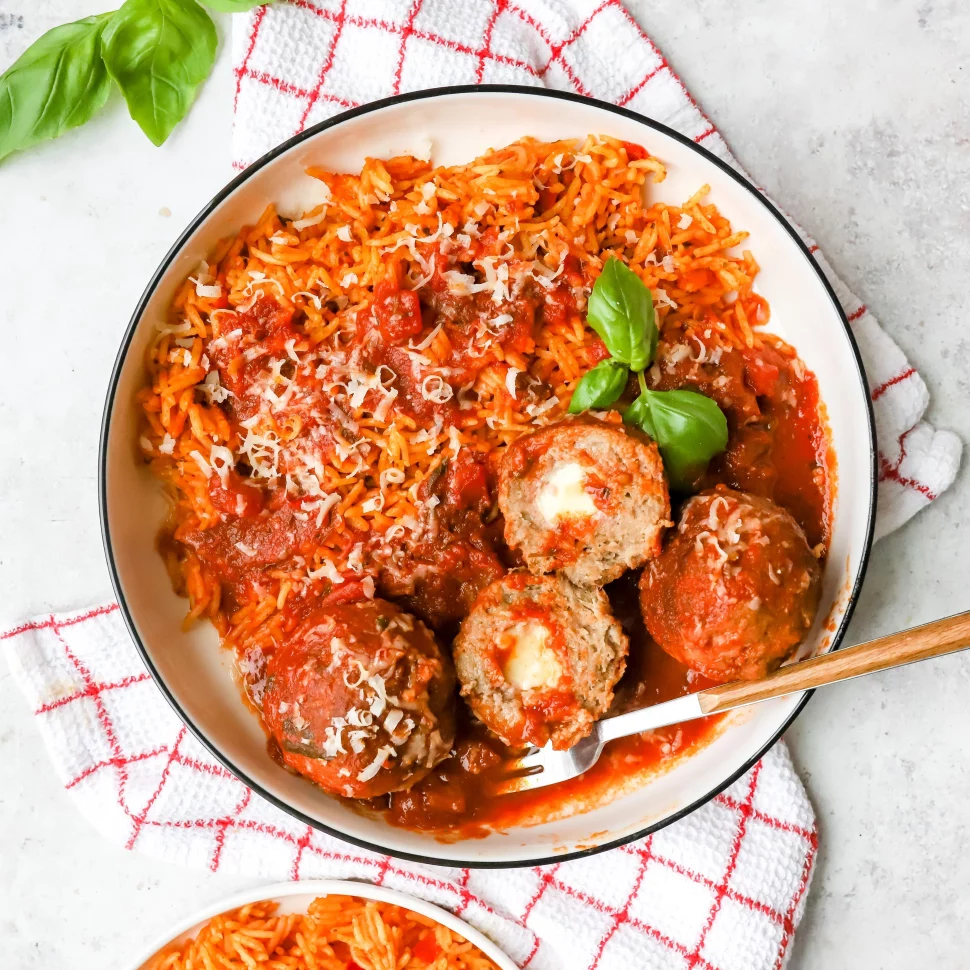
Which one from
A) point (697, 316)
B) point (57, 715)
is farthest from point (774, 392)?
point (57, 715)

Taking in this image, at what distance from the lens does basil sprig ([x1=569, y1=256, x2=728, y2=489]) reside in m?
3.50

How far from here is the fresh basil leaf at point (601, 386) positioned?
356 centimetres

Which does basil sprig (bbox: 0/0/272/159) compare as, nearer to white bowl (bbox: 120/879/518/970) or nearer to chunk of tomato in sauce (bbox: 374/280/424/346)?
chunk of tomato in sauce (bbox: 374/280/424/346)

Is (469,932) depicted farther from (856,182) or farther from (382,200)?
(856,182)

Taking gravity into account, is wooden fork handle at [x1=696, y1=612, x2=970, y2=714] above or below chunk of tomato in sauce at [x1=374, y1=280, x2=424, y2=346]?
below

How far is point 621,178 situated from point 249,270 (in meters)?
1.61

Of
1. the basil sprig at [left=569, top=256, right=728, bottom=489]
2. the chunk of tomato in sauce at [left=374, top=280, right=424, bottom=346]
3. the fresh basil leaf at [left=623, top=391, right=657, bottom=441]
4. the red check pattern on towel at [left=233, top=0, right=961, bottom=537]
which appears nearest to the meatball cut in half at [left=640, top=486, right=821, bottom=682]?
the basil sprig at [left=569, top=256, right=728, bottom=489]

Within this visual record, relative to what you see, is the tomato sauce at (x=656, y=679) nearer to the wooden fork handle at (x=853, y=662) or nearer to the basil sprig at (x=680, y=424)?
the basil sprig at (x=680, y=424)

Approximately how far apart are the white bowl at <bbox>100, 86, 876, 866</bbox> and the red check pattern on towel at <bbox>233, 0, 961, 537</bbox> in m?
0.33

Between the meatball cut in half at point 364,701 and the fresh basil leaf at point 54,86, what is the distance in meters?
2.54

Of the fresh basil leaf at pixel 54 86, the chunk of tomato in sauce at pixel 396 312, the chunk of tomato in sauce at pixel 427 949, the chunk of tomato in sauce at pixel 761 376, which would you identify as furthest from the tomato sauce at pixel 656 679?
the fresh basil leaf at pixel 54 86

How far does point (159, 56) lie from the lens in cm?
406

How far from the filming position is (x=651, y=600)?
3.56 metres

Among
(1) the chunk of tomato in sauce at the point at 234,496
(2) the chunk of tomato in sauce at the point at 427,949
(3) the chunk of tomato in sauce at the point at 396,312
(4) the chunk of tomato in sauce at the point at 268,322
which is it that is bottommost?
(2) the chunk of tomato in sauce at the point at 427,949
